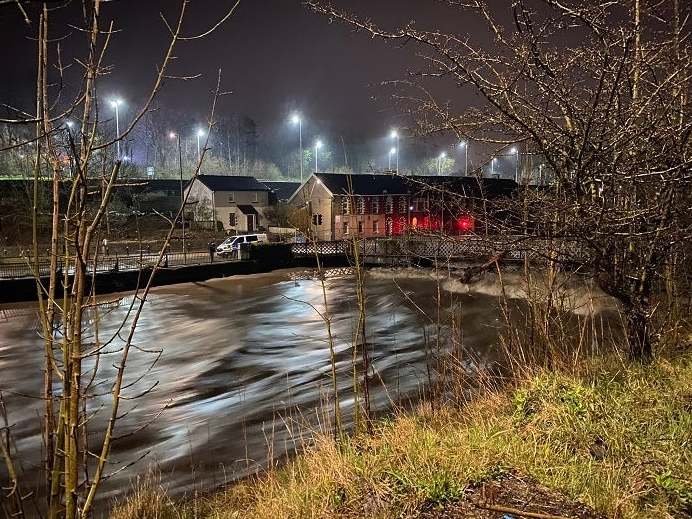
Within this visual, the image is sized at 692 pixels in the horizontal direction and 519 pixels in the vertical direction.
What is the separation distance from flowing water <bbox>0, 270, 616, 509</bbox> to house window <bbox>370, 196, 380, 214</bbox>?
23.6 m

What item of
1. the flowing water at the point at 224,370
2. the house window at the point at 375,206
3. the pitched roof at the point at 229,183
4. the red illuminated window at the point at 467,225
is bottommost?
the flowing water at the point at 224,370

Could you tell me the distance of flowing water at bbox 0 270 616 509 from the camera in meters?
8.74

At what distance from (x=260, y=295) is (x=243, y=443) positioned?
69.8ft

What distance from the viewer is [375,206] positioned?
180 feet

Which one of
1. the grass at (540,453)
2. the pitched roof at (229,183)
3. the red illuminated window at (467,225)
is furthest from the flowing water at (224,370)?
the pitched roof at (229,183)

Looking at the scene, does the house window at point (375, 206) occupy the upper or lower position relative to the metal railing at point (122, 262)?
upper

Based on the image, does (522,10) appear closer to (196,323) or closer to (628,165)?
(628,165)

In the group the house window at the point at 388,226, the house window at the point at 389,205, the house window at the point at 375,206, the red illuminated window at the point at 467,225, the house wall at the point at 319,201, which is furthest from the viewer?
the house window at the point at 375,206

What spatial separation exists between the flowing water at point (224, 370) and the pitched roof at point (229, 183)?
85.2 feet

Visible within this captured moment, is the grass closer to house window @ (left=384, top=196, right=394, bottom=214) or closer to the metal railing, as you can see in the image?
the metal railing

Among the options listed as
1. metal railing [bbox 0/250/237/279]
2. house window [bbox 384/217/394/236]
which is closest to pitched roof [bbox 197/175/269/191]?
house window [bbox 384/217/394/236]

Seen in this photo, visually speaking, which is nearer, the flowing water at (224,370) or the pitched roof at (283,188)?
the flowing water at (224,370)

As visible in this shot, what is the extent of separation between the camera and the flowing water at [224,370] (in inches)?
344

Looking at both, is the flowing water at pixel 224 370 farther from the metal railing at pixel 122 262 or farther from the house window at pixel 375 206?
the house window at pixel 375 206
